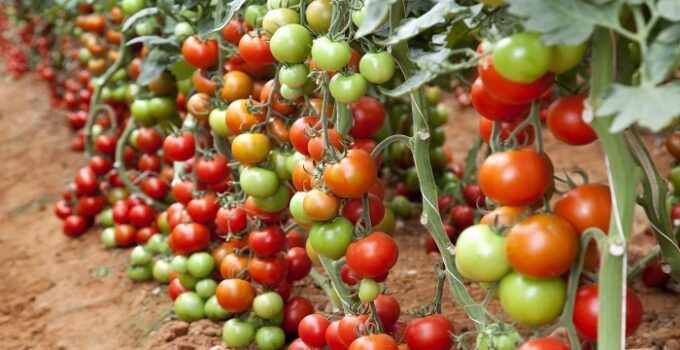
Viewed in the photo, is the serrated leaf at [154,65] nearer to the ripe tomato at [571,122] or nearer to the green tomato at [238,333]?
the green tomato at [238,333]

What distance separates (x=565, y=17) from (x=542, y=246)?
31 cm

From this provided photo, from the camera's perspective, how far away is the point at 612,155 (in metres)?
1.04

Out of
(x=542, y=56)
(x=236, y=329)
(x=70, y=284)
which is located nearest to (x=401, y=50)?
(x=542, y=56)

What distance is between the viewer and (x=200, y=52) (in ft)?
6.57

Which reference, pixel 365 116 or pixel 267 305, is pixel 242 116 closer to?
pixel 365 116

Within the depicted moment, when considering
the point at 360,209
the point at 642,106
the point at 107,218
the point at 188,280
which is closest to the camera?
the point at 642,106

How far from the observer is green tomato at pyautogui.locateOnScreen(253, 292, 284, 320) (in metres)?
1.85

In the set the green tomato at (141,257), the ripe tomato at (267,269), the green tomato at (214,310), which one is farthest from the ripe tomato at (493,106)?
the green tomato at (141,257)

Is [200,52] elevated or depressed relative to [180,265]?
elevated

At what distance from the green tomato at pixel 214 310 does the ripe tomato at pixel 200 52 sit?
638mm

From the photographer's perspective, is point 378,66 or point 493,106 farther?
point 378,66

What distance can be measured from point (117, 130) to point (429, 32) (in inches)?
76.7

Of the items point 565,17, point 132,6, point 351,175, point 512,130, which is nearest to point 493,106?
point 512,130

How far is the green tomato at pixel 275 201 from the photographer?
177 cm
